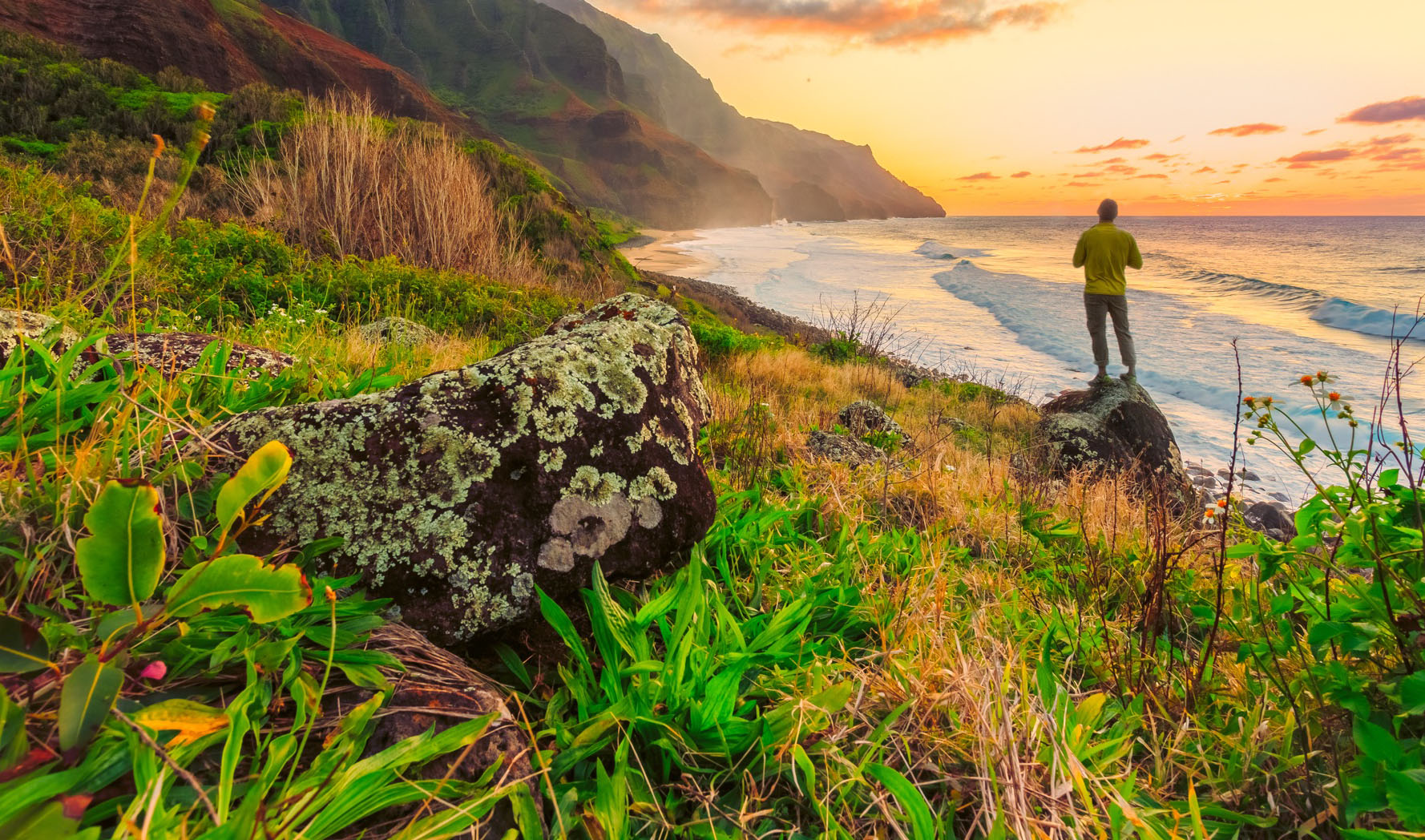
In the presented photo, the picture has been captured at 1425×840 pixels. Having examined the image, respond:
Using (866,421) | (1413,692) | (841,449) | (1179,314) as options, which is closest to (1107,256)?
(866,421)

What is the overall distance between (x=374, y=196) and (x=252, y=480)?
357 inches

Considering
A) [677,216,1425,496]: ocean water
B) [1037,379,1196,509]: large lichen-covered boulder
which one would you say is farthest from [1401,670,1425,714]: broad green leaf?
[1037,379,1196,509]: large lichen-covered boulder

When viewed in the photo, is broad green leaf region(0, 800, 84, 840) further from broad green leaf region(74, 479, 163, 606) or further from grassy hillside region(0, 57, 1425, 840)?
broad green leaf region(74, 479, 163, 606)

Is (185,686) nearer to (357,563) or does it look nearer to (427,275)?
(357,563)

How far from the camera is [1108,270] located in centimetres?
934

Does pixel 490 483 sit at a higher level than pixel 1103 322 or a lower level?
higher

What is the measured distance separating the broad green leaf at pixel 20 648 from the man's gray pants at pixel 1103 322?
37.0ft

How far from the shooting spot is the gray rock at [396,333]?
382 centimetres

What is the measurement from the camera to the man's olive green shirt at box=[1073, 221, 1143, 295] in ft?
30.4

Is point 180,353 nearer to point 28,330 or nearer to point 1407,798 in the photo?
point 28,330

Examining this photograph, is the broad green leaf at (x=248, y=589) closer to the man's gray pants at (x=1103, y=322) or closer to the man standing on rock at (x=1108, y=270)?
the man standing on rock at (x=1108, y=270)

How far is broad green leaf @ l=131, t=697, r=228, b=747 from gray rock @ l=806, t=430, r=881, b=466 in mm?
3101

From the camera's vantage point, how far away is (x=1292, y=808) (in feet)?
4.79

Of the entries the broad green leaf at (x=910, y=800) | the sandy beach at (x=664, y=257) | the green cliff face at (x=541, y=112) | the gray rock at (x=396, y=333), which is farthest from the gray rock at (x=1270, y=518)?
the green cliff face at (x=541, y=112)
